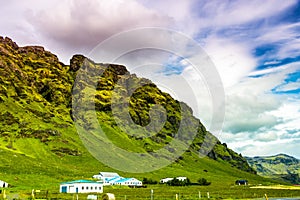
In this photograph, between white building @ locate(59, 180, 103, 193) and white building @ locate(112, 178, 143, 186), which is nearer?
white building @ locate(59, 180, 103, 193)

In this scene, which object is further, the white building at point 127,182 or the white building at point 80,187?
the white building at point 127,182

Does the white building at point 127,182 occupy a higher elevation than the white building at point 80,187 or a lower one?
higher

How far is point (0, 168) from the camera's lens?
650 feet

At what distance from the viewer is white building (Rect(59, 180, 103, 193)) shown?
138038mm

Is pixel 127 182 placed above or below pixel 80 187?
above

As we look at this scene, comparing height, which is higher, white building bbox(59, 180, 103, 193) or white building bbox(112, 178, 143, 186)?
white building bbox(112, 178, 143, 186)

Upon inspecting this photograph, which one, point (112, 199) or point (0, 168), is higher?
point (0, 168)

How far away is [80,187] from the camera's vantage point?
465 ft

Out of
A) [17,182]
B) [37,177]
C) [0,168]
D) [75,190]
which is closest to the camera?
[75,190]

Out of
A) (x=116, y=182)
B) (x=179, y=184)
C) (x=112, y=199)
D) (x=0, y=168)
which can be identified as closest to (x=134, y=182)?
(x=116, y=182)

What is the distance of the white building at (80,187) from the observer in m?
138

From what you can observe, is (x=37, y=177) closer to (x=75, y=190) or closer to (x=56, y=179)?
(x=56, y=179)

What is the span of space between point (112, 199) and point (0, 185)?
10129 centimetres

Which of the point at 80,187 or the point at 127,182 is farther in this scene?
the point at 127,182
